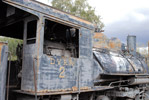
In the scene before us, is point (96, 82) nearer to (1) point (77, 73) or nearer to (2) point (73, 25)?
(1) point (77, 73)

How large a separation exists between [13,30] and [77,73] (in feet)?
10.0

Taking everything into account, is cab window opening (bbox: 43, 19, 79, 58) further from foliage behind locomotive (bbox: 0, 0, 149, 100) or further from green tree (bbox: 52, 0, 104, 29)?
green tree (bbox: 52, 0, 104, 29)

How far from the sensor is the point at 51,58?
4402mm

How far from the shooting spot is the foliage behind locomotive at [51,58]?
4.22m

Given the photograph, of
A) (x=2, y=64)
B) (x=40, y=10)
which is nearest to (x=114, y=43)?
(x=40, y=10)

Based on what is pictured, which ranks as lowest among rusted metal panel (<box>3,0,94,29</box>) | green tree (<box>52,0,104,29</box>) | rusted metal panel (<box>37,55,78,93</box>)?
rusted metal panel (<box>37,55,78,93</box>)

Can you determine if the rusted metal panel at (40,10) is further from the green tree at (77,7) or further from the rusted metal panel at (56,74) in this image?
the green tree at (77,7)

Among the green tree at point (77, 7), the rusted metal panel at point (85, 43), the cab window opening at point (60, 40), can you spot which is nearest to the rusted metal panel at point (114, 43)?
the cab window opening at point (60, 40)

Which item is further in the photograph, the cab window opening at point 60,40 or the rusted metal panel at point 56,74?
the cab window opening at point 60,40

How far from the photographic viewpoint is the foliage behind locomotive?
4.22 meters

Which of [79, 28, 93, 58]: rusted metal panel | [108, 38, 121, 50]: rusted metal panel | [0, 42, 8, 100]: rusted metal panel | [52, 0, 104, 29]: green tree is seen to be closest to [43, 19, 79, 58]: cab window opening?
[79, 28, 93, 58]: rusted metal panel

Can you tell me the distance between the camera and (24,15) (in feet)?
16.1

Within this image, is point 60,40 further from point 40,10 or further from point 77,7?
point 77,7

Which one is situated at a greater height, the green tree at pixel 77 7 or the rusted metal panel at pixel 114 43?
the green tree at pixel 77 7
